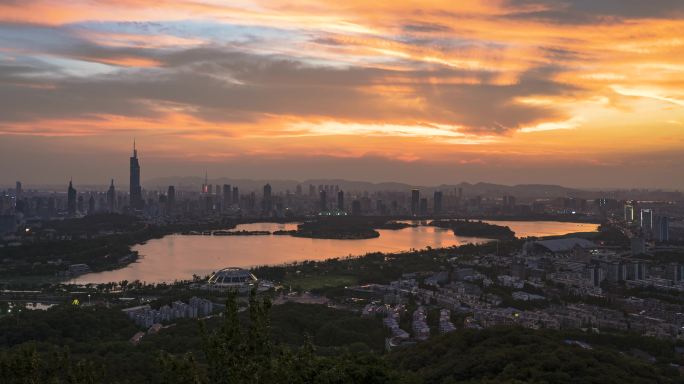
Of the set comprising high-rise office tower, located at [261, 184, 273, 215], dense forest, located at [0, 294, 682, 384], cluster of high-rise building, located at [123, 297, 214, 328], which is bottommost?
cluster of high-rise building, located at [123, 297, 214, 328]

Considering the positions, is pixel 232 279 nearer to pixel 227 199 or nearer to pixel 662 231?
pixel 662 231

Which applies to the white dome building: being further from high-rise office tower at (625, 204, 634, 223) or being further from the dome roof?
high-rise office tower at (625, 204, 634, 223)

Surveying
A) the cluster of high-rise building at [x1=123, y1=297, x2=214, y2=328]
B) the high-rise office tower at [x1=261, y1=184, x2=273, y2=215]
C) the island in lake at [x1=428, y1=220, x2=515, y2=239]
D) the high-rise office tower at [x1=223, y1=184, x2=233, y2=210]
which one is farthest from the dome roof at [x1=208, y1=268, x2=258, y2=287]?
the high-rise office tower at [x1=223, y1=184, x2=233, y2=210]

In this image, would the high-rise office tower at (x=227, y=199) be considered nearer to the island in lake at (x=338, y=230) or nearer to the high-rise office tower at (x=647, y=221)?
the island in lake at (x=338, y=230)

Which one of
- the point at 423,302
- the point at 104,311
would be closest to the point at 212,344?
the point at 104,311

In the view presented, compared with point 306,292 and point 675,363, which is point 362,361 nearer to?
point 675,363

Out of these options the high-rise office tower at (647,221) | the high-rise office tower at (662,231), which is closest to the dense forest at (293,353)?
the high-rise office tower at (662,231)

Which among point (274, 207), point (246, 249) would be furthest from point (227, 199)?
point (246, 249)
